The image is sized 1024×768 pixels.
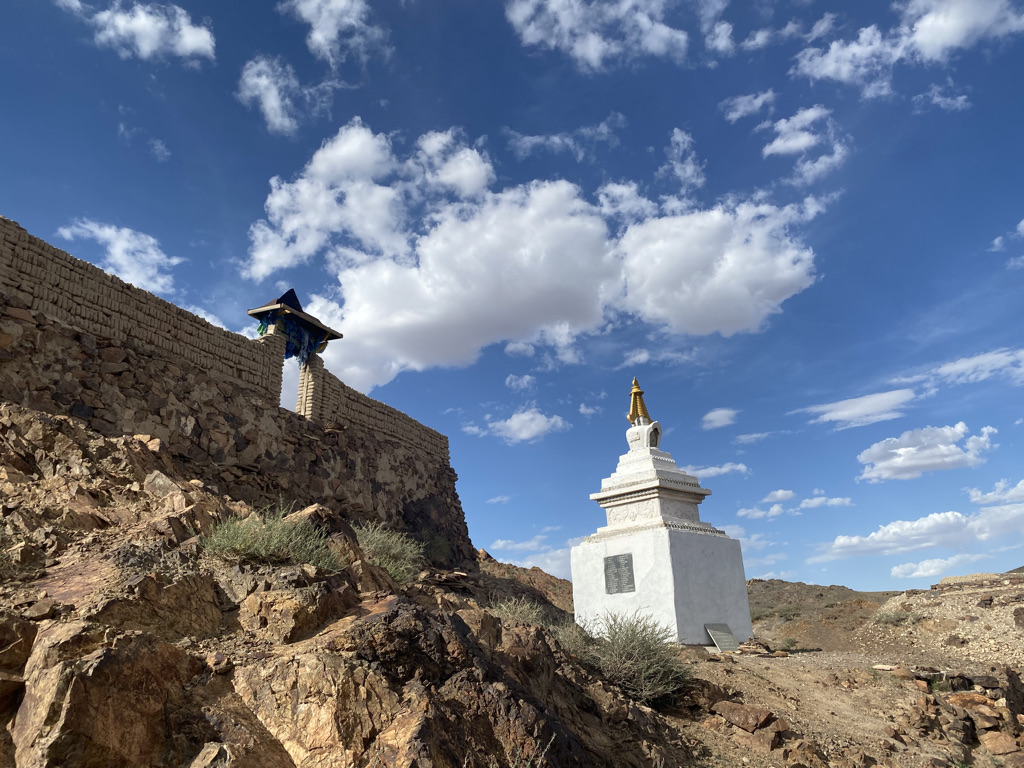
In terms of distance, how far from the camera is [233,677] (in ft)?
13.9

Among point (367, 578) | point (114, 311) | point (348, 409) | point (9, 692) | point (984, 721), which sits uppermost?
point (348, 409)

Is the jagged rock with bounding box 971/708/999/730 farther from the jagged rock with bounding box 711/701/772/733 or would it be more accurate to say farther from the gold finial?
the gold finial

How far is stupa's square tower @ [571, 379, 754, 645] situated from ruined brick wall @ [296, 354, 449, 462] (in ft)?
17.8

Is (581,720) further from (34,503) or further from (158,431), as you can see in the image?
(158,431)

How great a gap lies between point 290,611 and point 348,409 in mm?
11681

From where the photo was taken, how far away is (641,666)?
8.20 meters

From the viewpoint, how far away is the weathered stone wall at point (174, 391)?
9727 mm

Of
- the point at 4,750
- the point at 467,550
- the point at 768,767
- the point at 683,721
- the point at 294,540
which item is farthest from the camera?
the point at 467,550

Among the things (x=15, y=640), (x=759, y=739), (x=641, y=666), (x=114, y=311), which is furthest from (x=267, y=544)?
(x=114, y=311)

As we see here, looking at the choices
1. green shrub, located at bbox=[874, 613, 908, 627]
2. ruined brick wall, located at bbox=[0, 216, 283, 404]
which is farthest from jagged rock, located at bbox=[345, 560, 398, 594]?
green shrub, located at bbox=[874, 613, 908, 627]

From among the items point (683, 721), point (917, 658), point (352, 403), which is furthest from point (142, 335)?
point (917, 658)

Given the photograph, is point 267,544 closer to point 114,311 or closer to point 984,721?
point 114,311

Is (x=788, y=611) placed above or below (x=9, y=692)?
above

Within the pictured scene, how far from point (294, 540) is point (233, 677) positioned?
6.24 ft
